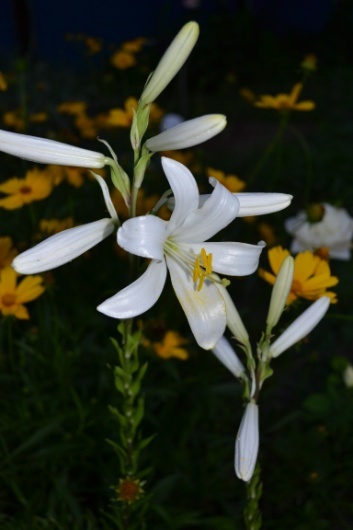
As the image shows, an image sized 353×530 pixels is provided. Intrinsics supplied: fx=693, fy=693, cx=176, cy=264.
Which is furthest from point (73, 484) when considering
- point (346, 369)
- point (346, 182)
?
point (346, 182)

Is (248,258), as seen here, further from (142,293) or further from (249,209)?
(142,293)

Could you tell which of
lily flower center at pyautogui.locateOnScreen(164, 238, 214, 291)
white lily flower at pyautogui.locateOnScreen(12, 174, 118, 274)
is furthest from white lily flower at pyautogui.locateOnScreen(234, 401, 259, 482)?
white lily flower at pyautogui.locateOnScreen(12, 174, 118, 274)

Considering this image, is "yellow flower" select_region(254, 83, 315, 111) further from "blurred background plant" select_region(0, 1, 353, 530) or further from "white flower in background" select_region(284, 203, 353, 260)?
"white flower in background" select_region(284, 203, 353, 260)

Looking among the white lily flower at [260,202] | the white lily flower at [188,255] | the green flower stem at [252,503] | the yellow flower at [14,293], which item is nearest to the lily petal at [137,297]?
the white lily flower at [188,255]

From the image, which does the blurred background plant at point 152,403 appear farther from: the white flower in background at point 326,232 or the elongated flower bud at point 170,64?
the elongated flower bud at point 170,64

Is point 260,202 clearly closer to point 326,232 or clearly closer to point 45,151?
point 45,151

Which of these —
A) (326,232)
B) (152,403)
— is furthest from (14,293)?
(326,232)

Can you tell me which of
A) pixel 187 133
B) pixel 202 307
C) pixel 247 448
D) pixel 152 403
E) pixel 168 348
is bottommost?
pixel 152 403
